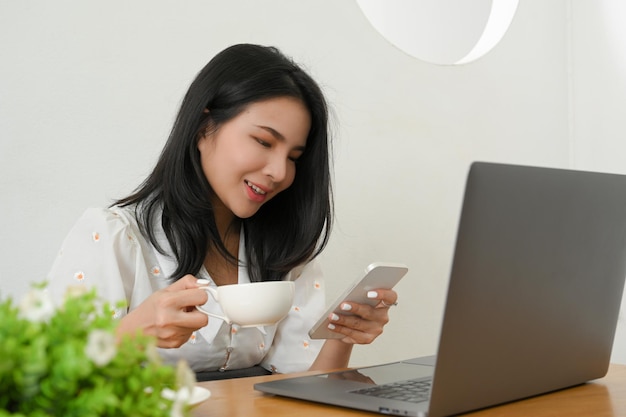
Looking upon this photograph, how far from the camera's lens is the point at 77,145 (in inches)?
63.7

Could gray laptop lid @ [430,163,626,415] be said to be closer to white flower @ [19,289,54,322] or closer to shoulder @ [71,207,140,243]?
white flower @ [19,289,54,322]

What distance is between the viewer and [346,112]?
6.91ft

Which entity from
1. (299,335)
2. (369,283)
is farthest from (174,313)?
(299,335)

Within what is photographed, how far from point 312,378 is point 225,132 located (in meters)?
0.69

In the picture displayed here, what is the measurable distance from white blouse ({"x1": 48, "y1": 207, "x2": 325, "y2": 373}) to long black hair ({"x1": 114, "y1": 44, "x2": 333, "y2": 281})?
1.2 inches

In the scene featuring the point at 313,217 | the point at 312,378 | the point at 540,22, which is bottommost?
the point at 312,378

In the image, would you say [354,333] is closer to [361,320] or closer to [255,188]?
[361,320]

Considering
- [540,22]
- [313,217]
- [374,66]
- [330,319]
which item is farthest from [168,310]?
[540,22]

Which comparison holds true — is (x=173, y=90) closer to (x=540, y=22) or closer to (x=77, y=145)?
(x=77, y=145)

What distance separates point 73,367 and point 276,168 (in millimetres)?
1103

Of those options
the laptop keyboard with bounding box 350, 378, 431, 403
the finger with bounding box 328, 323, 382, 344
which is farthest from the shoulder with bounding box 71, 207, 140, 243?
the laptop keyboard with bounding box 350, 378, 431, 403

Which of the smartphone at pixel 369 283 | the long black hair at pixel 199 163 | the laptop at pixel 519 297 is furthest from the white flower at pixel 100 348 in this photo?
the long black hair at pixel 199 163

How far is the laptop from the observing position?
630mm

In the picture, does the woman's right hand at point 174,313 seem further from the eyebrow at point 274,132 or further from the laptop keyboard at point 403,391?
the eyebrow at point 274,132
